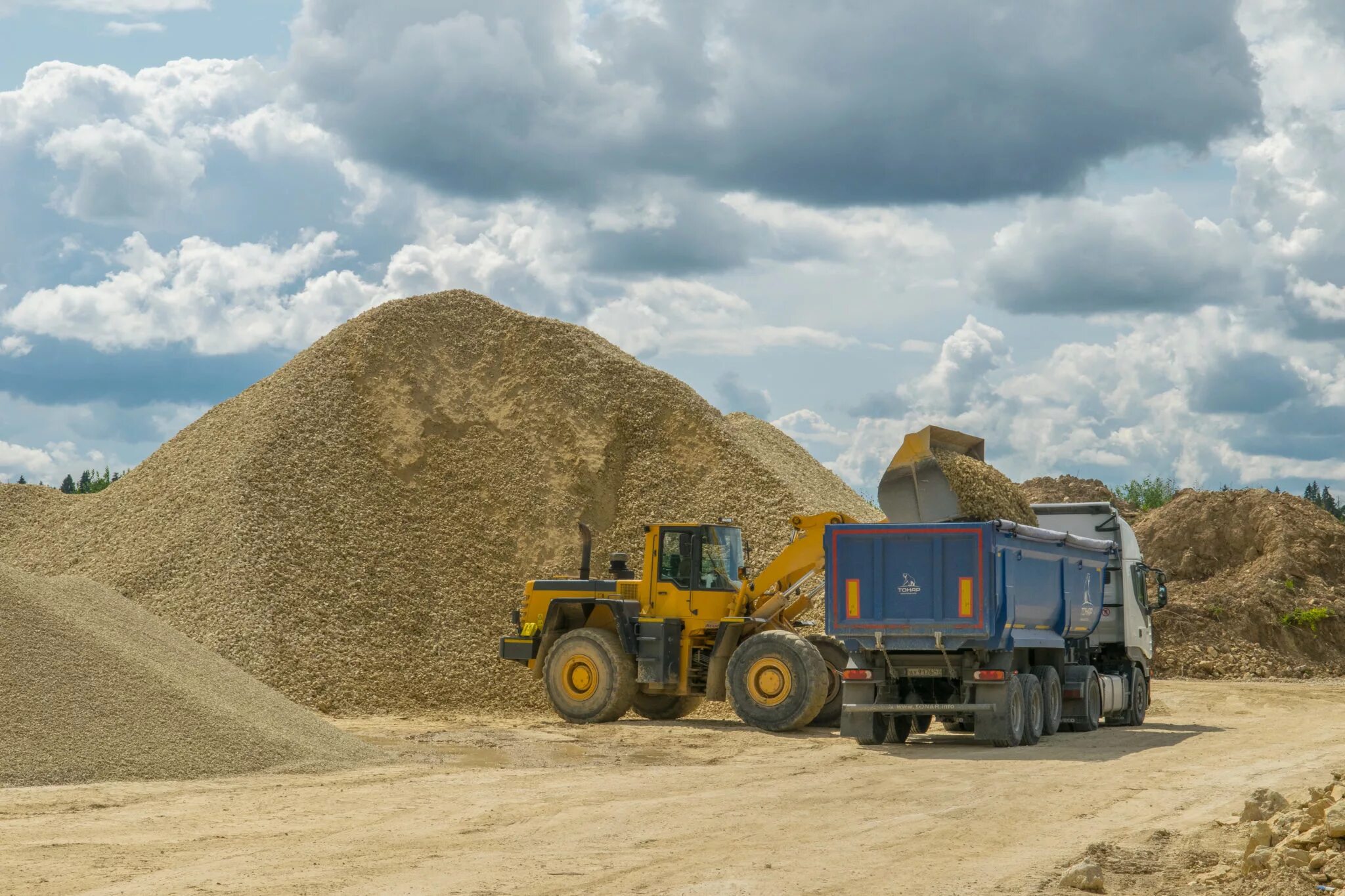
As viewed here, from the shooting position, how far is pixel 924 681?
17.6 meters

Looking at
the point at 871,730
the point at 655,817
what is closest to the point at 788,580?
the point at 871,730

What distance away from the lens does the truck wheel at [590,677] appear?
20.9 m

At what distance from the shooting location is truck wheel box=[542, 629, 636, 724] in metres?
20.9

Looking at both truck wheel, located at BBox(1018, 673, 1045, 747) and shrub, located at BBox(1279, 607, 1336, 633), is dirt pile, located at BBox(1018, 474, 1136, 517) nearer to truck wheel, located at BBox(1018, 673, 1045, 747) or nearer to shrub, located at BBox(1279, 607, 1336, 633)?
shrub, located at BBox(1279, 607, 1336, 633)

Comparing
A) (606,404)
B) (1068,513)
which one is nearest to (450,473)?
(606,404)

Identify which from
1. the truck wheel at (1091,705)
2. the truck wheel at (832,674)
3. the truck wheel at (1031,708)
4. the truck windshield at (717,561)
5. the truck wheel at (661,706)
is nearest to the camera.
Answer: the truck wheel at (1031,708)

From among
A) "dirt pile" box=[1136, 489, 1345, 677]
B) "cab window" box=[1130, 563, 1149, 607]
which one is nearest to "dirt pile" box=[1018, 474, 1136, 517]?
"dirt pile" box=[1136, 489, 1345, 677]

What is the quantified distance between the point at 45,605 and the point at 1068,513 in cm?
1452

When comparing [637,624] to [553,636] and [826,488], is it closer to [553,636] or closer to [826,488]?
[553,636]

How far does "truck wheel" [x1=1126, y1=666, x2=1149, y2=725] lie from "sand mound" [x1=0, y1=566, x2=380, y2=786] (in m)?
11.4

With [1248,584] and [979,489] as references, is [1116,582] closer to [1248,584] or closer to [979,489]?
[979,489]

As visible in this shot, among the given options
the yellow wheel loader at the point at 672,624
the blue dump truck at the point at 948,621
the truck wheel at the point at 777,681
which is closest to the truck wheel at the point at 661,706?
the yellow wheel loader at the point at 672,624

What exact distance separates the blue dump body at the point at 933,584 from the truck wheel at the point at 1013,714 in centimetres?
51

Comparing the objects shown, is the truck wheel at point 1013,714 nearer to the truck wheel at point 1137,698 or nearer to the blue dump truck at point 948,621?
the blue dump truck at point 948,621
